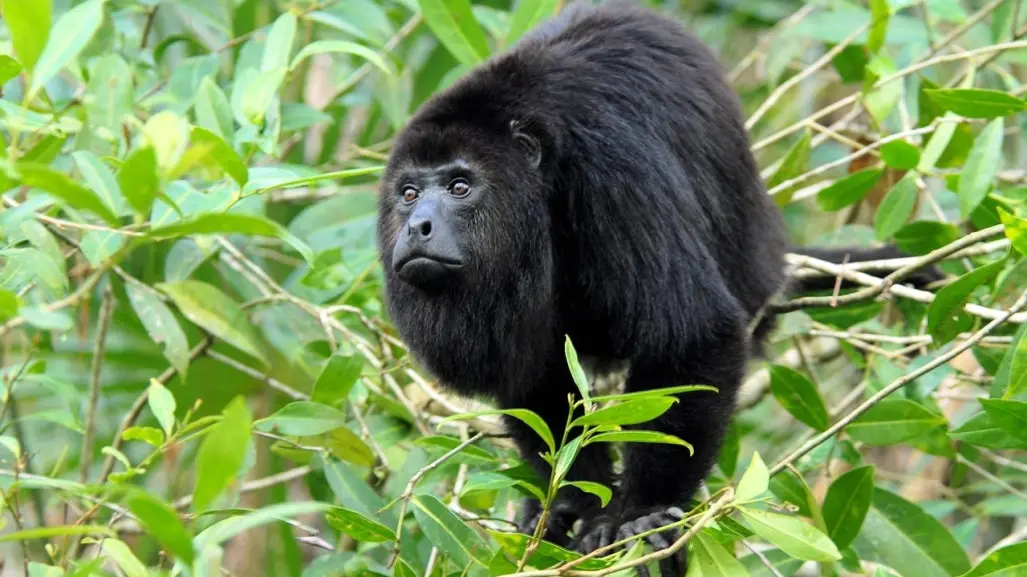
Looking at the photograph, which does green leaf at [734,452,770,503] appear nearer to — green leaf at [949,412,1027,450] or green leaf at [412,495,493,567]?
green leaf at [412,495,493,567]

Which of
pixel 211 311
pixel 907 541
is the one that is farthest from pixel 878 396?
pixel 211 311

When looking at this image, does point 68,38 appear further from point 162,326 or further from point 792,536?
point 792,536

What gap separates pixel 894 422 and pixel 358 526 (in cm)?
123

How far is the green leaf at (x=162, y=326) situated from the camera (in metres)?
2.60

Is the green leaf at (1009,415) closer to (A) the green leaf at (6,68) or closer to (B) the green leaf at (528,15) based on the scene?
(A) the green leaf at (6,68)

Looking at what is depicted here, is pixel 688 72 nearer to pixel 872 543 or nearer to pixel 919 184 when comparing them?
pixel 919 184

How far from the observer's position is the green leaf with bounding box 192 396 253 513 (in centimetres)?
111

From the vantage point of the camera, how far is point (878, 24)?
298 centimetres

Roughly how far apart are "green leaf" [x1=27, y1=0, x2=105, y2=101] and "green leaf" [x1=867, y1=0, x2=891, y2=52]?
205 cm

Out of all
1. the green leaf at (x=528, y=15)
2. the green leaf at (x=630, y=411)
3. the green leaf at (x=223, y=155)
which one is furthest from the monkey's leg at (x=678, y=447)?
the green leaf at (x=528, y=15)

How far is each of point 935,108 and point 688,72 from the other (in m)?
0.70

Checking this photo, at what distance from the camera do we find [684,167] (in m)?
2.63

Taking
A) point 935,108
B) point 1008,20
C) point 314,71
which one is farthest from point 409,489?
point 314,71

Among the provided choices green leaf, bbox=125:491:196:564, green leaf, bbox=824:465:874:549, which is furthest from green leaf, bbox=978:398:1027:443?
green leaf, bbox=125:491:196:564
